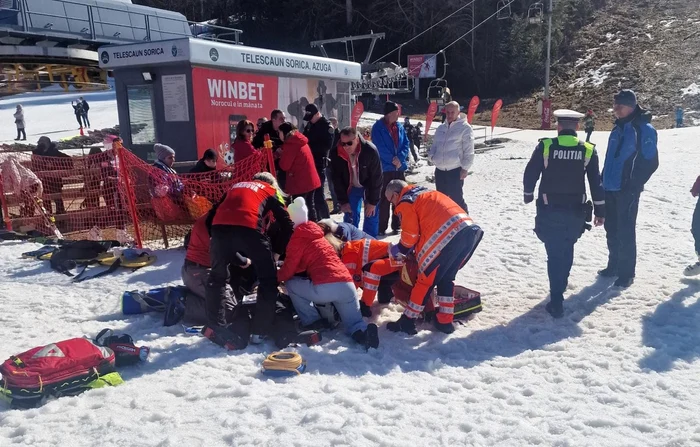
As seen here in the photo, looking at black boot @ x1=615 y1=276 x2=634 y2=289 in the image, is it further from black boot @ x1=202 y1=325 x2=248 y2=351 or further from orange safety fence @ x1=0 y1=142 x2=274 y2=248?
orange safety fence @ x1=0 y1=142 x2=274 y2=248

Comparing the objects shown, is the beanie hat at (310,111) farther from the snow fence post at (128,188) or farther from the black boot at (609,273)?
the black boot at (609,273)

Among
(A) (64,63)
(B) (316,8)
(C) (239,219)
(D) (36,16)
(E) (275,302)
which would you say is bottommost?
(E) (275,302)

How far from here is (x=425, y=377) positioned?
3902 millimetres

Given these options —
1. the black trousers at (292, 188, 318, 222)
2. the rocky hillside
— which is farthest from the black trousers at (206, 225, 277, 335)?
the rocky hillside

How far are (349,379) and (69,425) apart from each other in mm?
1732

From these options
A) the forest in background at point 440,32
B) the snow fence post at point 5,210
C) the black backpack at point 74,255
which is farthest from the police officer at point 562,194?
the forest in background at point 440,32

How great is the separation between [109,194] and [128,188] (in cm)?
194

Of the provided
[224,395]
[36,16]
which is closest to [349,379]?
[224,395]

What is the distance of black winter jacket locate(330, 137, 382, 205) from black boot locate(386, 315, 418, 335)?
93.1 inches

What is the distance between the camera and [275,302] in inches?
179

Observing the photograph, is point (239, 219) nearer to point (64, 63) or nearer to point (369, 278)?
point (369, 278)

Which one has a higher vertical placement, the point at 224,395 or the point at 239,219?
the point at 239,219

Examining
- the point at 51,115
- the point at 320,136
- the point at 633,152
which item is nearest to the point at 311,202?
the point at 320,136

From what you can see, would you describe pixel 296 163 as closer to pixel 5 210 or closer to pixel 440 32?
pixel 5 210
